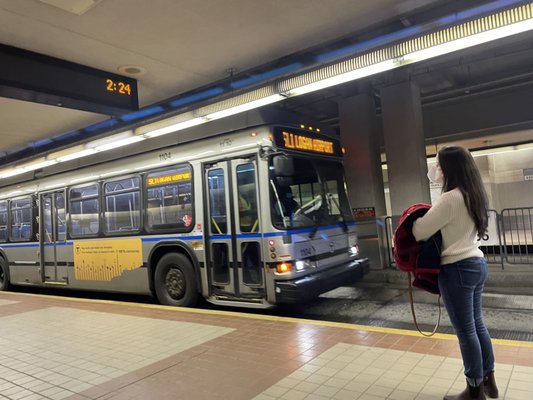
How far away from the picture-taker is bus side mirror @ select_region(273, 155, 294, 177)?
6.69 meters

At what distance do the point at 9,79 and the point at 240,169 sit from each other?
3358 millimetres

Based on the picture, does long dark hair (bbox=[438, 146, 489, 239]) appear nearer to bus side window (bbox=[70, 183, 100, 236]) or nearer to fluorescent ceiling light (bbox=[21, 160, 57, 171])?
bus side window (bbox=[70, 183, 100, 236])

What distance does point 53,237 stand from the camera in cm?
1034

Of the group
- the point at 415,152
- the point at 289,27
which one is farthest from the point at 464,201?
the point at 415,152

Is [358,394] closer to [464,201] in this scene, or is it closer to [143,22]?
[464,201]

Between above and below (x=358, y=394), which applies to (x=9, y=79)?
above

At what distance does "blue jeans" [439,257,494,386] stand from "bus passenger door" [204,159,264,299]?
383 centimetres

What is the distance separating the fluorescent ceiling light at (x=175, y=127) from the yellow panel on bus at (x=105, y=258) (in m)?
2.02

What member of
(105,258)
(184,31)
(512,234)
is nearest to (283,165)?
(184,31)

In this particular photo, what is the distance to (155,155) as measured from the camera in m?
8.20

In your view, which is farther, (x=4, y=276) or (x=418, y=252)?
(x=4, y=276)

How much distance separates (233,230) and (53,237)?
18.5ft

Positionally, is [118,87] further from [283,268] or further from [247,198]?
[283,268]

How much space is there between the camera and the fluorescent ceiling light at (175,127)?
294 inches
